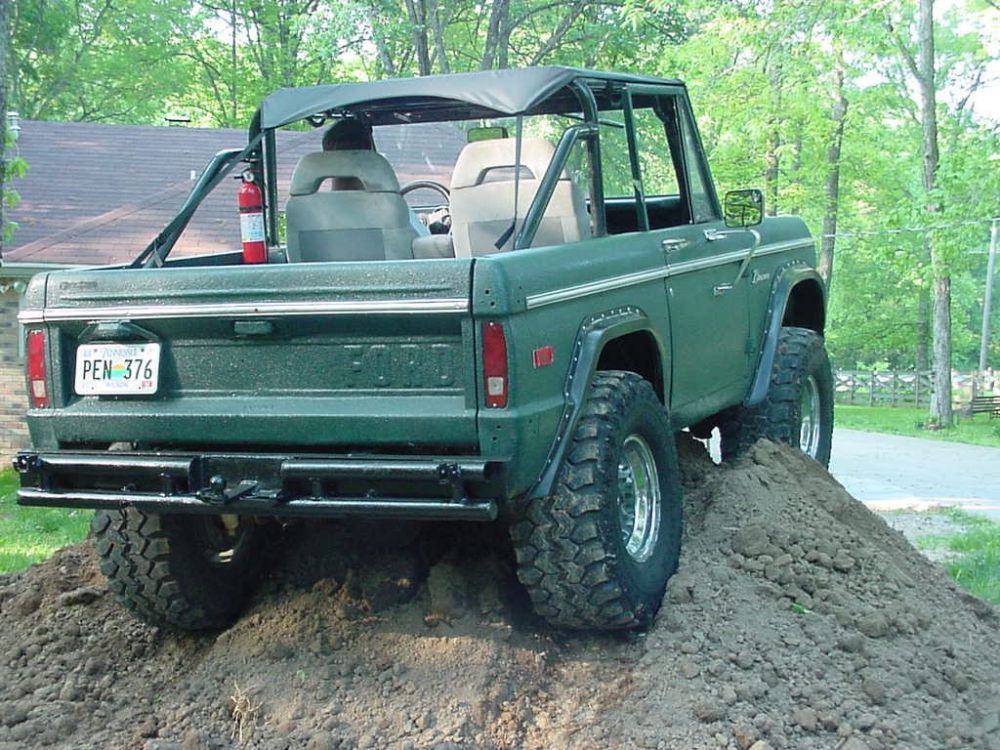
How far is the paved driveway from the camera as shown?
11.5 metres

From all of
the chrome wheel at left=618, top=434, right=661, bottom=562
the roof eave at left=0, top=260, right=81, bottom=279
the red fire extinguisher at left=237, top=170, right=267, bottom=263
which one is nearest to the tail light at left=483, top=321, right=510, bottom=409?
the chrome wheel at left=618, top=434, right=661, bottom=562

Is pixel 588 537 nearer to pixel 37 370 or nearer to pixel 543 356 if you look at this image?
pixel 543 356

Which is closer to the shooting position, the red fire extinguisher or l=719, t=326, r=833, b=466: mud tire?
the red fire extinguisher

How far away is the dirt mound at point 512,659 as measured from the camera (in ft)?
14.6

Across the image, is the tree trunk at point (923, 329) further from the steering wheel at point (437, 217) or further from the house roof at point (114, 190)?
the steering wheel at point (437, 217)

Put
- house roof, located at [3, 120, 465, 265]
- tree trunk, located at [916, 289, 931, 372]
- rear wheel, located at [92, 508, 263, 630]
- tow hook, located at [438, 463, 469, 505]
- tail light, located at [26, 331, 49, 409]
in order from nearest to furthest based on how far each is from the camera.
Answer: tow hook, located at [438, 463, 469, 505]
tail light, located at [26, 331, 49, 409]
rear wheel, located at [92, 508, 263, 630]
house roof, located at [3, 120, 465, 265]
tree trunk, located at [916, 289, 931, 372]

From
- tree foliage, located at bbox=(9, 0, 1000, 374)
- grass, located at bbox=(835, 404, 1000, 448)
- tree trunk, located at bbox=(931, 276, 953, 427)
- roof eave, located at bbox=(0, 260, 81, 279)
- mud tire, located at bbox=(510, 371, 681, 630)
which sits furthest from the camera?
tree trunk, located at bbox=(931, 276, 953, 427)

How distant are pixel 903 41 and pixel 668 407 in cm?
2090

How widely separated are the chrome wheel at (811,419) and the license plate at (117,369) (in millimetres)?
4121

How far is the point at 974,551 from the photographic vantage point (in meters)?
7.92

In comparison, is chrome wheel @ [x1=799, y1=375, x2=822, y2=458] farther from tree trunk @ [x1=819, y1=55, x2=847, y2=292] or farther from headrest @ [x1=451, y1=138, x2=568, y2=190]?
tree trunk @ [x1=819, y1=55, x2=847, y2=292]

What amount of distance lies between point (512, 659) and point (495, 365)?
1198mm

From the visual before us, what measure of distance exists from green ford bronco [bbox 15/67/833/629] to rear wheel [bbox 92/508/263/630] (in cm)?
1

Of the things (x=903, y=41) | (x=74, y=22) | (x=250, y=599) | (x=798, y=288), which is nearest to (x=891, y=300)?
(x=903, y=41)
